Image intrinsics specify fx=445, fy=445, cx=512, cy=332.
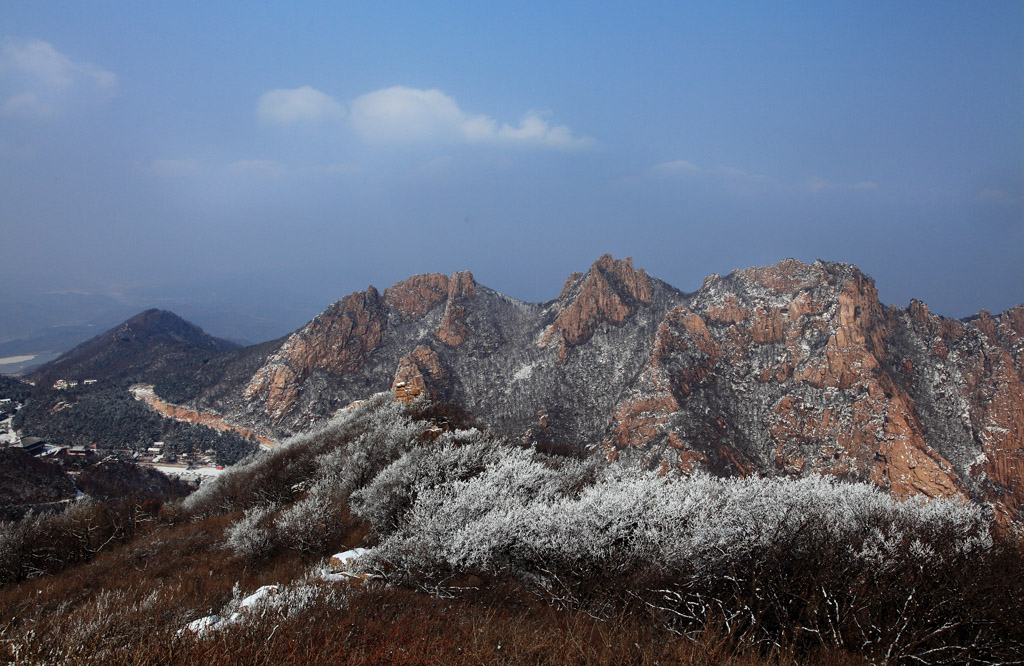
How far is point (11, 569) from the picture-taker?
46.6 feet

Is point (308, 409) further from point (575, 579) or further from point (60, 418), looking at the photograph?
point (575, 579)

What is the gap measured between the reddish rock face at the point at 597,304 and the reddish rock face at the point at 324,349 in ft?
131

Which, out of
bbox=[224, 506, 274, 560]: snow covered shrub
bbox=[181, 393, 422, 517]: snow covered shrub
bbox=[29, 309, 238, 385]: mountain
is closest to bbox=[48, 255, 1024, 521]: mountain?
bbox=[29, 309, 238, 385]: mountain

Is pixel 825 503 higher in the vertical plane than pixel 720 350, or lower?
lower

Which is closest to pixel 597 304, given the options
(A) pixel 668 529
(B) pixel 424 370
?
(B) pixel 424 370

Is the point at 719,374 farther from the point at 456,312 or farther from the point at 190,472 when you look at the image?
the point at 190,472

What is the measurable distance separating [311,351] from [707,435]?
75.3 metres

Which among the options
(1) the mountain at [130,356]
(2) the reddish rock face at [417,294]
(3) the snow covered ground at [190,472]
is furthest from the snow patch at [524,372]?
(1) the mountain at [130,356]

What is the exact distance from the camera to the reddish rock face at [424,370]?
82400 millimetres

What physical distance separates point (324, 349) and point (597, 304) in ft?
189

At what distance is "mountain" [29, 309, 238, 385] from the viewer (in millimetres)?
104500

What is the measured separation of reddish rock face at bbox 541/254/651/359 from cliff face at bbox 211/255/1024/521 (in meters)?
0.35

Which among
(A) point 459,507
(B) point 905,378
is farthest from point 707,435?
(A) point 459,507

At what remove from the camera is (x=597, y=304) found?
92938mm
